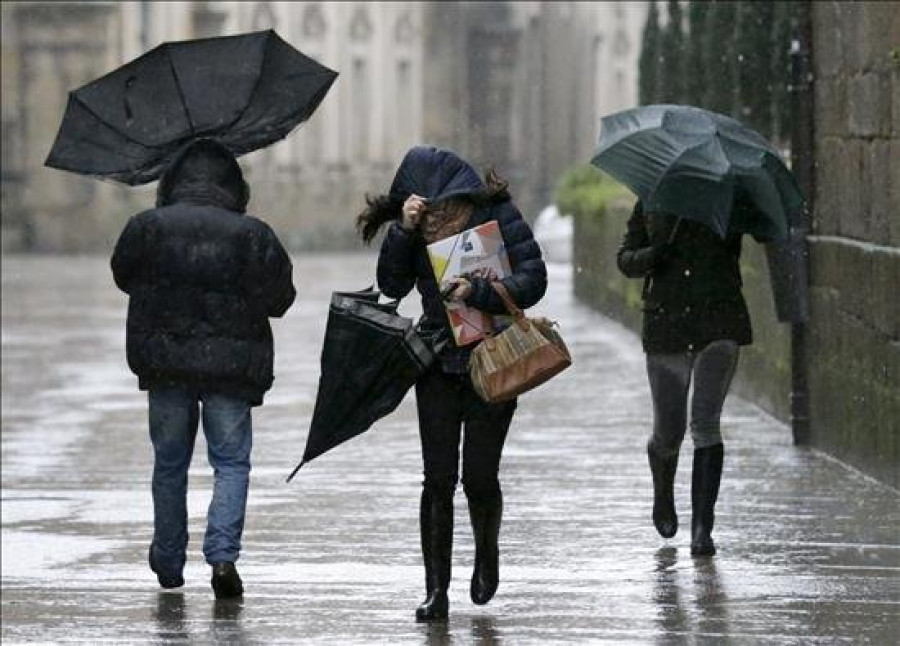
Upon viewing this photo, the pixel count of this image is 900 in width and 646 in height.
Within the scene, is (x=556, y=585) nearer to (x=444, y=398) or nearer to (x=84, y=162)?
(x=444, y=398)

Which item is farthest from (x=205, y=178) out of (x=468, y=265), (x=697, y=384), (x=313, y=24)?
(x=313, y=24)

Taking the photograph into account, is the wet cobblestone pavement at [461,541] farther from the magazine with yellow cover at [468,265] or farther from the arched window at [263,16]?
the arched window at [263,16]

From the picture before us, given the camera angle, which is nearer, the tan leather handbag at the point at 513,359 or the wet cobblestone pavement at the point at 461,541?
the tan leather handbag at the point at 513,359

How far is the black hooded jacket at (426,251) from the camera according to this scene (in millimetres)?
10148

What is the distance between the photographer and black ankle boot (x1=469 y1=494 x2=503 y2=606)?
10383 mm

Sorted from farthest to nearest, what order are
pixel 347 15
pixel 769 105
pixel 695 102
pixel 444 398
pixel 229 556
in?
pixel 347 15, pixel 695 102, pixel 769 105, pixel 229 556, pixel 444 398

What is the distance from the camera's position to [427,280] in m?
10.3

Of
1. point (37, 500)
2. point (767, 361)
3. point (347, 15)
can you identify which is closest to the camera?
point (37, 500)

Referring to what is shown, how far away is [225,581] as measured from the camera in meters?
11.0

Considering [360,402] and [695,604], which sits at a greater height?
[360,402]

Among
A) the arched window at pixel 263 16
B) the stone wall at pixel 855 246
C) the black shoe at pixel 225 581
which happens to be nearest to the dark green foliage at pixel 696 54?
the stone wall at pixel 855 246

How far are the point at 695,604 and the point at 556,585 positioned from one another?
0.74m

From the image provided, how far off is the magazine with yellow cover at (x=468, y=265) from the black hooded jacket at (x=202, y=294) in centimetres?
84

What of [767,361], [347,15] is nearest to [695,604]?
[767,361]
